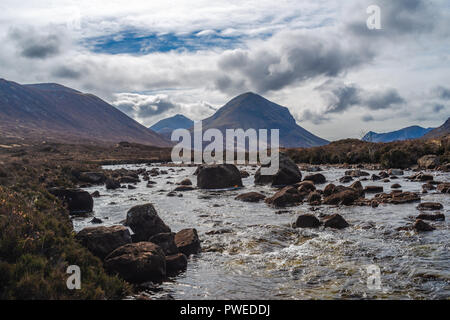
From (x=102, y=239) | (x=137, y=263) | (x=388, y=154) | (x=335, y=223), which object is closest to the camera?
(x=137, y=263)

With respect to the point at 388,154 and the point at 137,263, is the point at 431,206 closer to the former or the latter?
the point at 137,263

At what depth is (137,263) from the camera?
1036 centimetres

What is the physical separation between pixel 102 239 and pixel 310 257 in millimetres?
8137

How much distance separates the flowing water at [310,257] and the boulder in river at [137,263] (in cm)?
60

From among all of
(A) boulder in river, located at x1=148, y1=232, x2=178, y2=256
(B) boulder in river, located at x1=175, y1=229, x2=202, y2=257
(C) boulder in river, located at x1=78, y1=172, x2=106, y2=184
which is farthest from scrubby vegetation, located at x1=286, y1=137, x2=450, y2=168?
(A) boulder in river, located at x1=148, y1=232, x2=178, y2=256

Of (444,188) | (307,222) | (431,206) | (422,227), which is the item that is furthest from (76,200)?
(444,188)

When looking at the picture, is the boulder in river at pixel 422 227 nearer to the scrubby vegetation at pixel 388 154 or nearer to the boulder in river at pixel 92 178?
the scrubby vegetation at pixel 388 154

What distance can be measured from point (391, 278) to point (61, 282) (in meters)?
9.84

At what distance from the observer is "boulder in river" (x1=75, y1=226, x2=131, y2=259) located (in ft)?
38.2

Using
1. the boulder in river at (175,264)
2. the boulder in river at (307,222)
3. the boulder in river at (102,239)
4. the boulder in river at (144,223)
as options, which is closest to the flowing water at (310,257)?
the boulder in river at (175,264)

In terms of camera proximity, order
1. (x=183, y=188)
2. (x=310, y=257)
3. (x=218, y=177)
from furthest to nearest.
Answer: (x=218, y=177)
(x=183, y=188)
(x=310, y=257)

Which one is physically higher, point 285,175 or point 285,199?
point 285,175

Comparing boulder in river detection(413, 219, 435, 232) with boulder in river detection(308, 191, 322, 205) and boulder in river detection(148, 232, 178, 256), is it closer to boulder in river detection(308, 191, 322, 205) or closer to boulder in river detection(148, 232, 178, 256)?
boulder in river detection(308, 191, 322, 205)
